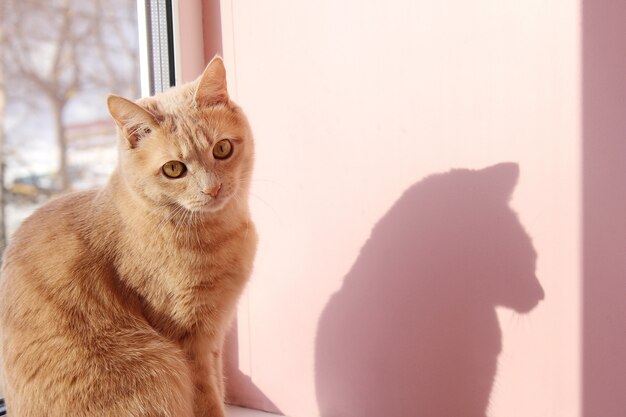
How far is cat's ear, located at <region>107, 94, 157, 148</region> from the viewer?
114 cm

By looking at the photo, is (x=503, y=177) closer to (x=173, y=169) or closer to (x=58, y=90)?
(x=173, y=169)

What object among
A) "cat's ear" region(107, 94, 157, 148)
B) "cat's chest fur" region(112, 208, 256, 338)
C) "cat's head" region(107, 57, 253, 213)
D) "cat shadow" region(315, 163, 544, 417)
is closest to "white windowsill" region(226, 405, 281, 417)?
"cat shadow" region(315, 163, 544, 417)

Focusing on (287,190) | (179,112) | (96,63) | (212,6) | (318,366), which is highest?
(212,6)

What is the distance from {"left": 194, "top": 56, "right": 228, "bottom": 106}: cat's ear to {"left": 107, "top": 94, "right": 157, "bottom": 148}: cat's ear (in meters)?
0.12

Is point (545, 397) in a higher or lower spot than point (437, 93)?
Result: lower

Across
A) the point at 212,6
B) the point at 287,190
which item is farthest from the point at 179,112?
the point at 212,6

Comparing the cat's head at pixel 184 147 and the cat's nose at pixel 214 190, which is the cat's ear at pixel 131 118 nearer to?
the cat's head at pixel 184 147

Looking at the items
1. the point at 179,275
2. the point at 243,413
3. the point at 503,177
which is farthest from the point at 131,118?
the point at 243,413

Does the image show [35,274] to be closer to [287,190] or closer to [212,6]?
[287,190]

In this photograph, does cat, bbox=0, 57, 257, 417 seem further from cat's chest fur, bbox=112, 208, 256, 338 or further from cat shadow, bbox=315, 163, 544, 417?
cat shadow, bbox=315, 163, 544, 417

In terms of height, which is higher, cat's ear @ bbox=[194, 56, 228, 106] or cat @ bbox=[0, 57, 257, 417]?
cat's ear @ bbox=[194, 56, 228, 106]

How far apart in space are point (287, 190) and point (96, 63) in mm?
666

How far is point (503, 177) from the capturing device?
1.20 metres

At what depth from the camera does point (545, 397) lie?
1.17 metres
